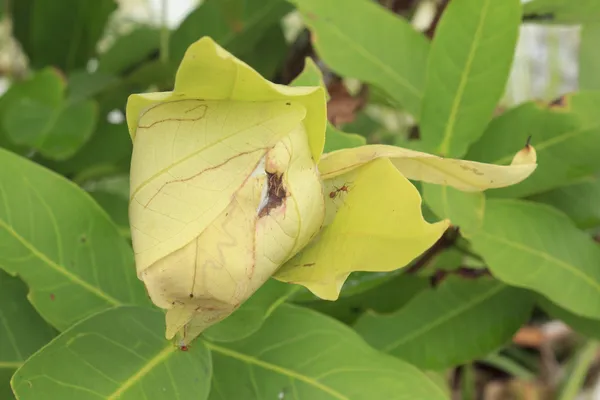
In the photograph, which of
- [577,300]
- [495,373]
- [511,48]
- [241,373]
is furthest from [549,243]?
[495,373]

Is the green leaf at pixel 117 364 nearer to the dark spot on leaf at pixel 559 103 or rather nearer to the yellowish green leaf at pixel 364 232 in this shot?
the yellowish green leaf at pixel 364 232

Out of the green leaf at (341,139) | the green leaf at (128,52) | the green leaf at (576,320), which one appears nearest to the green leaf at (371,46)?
the green leaf at (341,139)

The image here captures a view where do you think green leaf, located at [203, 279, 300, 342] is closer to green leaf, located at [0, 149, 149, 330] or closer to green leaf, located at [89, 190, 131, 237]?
green leaf, located at [0, 149, 149, 330]

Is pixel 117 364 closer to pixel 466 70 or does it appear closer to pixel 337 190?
pixel 337 190

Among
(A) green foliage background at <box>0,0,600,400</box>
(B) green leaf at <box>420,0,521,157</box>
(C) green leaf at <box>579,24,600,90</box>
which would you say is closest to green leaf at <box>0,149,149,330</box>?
(A) green foliage background at <box>0,0,600,400</box>

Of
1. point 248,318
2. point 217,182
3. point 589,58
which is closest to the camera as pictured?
point 217,182

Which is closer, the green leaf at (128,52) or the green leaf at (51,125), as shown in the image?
the green leaf at (51,125)

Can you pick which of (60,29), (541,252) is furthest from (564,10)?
(60,29)
